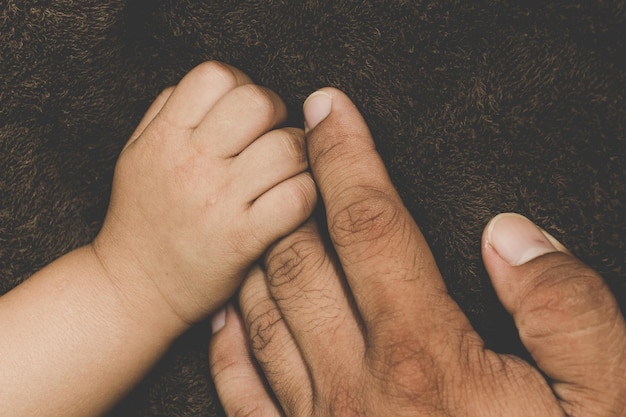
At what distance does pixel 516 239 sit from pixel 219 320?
1.45 feet

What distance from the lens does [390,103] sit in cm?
72

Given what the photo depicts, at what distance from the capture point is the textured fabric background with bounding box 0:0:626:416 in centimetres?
64

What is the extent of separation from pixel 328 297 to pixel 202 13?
404 millimetres

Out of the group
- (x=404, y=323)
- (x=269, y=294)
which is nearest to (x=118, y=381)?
(x=269, y=294)

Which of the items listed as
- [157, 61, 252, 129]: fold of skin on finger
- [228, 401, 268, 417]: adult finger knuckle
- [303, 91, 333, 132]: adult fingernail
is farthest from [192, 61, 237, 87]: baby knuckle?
[228, 401, 268, 417]: adult finger knuckle

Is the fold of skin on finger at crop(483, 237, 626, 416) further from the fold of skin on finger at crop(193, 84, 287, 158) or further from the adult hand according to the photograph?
the fold of skin on finger at crop(193, 84, 287, 158)

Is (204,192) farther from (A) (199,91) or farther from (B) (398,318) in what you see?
(B) (398,318)

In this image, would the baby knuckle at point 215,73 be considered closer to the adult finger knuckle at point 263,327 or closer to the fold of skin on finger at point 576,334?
the adult finger knuckle at point 263,327

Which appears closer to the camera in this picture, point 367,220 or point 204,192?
point 367,220

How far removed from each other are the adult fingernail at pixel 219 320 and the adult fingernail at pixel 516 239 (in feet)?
1.33

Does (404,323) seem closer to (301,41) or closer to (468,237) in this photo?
(468,237)

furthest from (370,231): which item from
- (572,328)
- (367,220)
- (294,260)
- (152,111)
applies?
(152,111)

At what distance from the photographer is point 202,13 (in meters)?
0.76

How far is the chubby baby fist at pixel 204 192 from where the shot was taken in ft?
2.45
